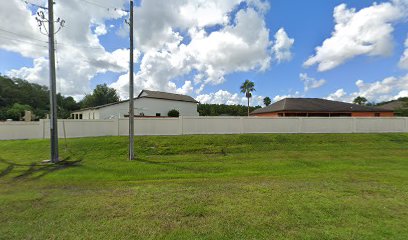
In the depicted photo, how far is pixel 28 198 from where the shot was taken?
5969 millimetres

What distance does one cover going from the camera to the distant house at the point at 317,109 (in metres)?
31.5

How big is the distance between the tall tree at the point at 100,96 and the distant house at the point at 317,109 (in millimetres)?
49928

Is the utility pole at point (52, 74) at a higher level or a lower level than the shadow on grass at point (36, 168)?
higher

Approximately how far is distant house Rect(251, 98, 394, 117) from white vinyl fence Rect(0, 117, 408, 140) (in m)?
10.3

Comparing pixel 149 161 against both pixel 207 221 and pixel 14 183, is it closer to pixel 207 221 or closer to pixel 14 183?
pixel 14 183

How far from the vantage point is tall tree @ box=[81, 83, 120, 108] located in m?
67.9

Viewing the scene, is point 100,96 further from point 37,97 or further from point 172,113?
point 172,113

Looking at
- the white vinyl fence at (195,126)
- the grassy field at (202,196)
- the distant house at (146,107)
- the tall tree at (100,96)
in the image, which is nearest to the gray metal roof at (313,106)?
the white vinyl fence at (195,126)

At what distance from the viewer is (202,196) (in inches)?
238

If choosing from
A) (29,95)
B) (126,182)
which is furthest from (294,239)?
(29,95)

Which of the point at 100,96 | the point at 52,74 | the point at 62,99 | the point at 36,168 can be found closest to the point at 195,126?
the point at 52,74

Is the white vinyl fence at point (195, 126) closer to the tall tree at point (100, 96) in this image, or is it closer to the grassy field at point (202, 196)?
the grassy field at point (202, 196)

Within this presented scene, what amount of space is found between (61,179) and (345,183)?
363 inches

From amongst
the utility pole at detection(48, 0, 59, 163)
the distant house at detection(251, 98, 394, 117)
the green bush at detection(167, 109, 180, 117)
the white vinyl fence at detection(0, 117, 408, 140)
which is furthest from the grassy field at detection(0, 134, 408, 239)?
the green bush at detection(167, 109, 180, 117)
